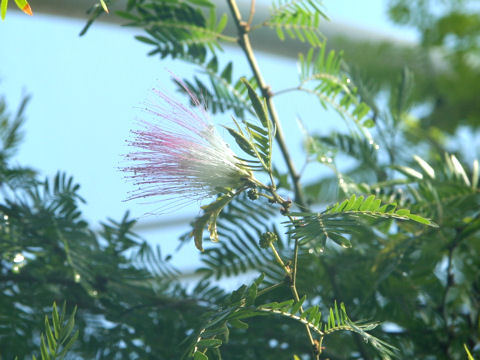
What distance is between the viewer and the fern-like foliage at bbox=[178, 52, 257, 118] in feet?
1.93

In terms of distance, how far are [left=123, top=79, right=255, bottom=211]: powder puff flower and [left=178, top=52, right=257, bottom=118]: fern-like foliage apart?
0.19 metres

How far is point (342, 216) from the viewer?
14.9 inches

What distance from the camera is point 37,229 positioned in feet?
1.75

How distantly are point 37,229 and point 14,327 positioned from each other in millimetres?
91

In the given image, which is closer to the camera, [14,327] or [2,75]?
[14,327]

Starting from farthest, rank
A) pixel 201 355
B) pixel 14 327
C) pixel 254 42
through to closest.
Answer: pixel 254 42 < pixel 14 327 < pixel 201 355

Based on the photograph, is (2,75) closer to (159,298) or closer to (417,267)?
(159,298)

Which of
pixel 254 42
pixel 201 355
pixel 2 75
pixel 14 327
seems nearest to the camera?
pixel 201 355

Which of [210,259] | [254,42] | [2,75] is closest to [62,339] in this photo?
[210,259]

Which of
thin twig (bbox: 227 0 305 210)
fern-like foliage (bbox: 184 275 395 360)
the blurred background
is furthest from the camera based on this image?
the blurred background

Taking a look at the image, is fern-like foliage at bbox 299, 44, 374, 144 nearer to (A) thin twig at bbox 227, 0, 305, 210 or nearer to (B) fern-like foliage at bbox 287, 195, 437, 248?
(A) thin twig at bbox 227, 0, 305, 210

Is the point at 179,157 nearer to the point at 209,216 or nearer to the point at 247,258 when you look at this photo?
the point at 209,216

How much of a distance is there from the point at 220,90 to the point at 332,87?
0.12 meters

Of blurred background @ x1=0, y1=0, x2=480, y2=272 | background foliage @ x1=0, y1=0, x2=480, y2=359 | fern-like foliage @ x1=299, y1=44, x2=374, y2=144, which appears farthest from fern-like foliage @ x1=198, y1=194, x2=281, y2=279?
blurred background @ x1=0, y1=0, x2=480, y2=272
